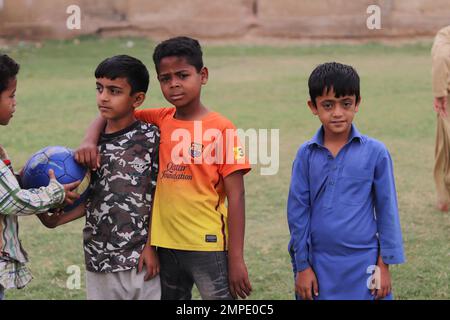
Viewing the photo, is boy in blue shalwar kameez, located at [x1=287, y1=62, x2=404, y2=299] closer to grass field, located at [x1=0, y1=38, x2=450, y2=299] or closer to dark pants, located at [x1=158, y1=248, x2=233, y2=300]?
dark pants, located at [x1=158, y1=248, x2=233, y2=300]

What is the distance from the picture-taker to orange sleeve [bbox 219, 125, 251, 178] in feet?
10.2

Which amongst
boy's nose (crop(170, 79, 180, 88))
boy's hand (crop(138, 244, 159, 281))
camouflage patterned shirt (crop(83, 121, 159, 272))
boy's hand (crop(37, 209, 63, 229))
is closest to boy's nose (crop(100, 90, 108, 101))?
camouflage patterned shirt (crop(83, 121, 159, 272))

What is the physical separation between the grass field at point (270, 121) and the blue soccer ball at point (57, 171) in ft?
4.89

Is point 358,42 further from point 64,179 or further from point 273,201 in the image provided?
point 64,179

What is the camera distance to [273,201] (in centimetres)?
673

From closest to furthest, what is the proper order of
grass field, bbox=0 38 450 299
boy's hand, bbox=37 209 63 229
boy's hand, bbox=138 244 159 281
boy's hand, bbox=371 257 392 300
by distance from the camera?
boy's hand, bbox=371 257 392 300, boy's hand, bbox=138 244 159 281, boy's hand, bbox=37 209 63 229, grass field, bbox=0 38 450 299

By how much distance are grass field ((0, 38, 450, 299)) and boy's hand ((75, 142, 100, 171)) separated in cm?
161

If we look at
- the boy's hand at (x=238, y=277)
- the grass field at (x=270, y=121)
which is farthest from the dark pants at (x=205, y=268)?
the grass field at (x=270, y=121)

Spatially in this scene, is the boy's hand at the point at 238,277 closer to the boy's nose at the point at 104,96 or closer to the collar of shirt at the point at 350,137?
the collar of shirt at the point at 350,137

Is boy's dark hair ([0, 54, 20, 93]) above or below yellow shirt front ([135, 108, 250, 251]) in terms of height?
above

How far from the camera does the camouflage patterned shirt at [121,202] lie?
3.15m

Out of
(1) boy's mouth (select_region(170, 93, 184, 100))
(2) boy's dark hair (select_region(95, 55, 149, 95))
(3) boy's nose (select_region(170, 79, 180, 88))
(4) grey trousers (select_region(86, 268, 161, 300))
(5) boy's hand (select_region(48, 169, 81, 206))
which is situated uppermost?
(2) boy's dark hair (select_region(95, 55, 149, 95))

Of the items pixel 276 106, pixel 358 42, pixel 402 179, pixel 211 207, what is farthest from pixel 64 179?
pixel 358 42

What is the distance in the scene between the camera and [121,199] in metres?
3.14
